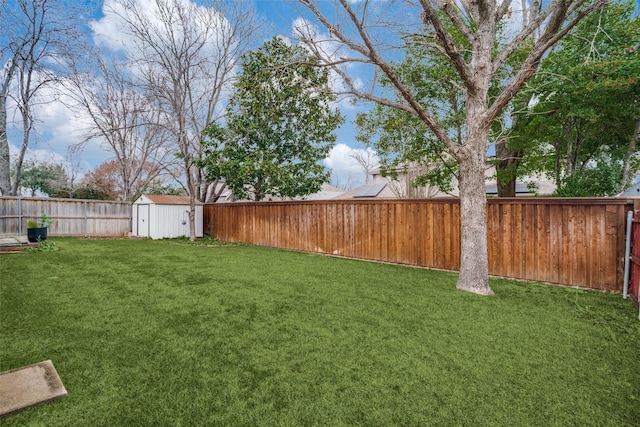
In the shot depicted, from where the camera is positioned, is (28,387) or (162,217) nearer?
(28,387)

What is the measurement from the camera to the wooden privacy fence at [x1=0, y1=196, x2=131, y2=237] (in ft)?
31.9

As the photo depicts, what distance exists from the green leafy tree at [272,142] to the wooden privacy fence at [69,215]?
429cm

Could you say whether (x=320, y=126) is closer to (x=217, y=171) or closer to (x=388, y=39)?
(x=217, y=171)

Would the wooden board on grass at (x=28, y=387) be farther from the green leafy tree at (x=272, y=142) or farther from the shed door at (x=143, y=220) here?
the shed door at (x=143, y=220)

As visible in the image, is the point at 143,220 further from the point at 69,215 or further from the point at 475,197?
the point at 475,197

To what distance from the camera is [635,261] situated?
3.75 metres

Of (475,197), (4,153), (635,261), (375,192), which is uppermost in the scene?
(4,153)

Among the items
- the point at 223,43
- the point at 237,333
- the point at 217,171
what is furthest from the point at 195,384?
the point at 223,43

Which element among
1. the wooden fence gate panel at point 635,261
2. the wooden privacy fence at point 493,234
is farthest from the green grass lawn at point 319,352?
the wooden privacy fence at point 493,234

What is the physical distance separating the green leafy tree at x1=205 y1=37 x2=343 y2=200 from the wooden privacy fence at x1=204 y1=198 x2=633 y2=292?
303 centimetres

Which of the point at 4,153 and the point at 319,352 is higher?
the point at 4,153

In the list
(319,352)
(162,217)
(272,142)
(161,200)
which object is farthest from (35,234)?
(319,352)

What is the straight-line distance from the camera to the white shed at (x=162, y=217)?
11.2 meters

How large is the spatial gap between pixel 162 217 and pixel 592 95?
43.1 ft
